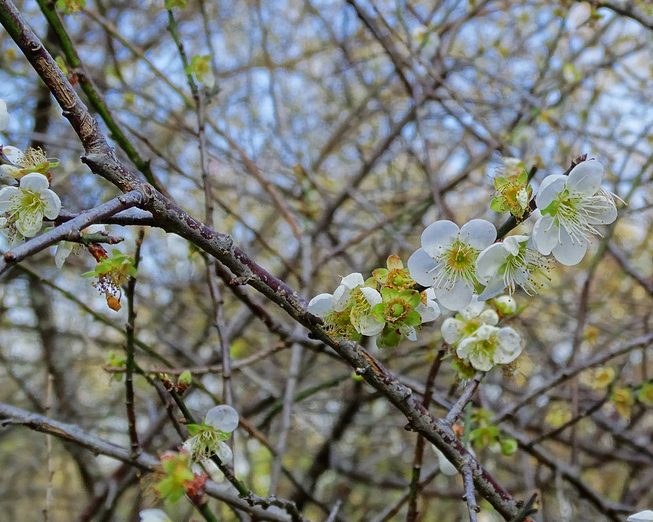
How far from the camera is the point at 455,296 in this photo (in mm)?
919

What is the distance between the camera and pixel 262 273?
85 centimetres

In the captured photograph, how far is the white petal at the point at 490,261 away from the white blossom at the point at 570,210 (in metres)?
0.05

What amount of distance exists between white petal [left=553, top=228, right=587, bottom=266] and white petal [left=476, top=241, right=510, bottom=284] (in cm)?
11

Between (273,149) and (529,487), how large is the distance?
87.5 inches

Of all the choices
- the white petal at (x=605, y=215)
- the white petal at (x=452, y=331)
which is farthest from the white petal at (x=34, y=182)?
the white petal at (x=605, y=215)

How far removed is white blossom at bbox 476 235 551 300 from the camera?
2.83 ft

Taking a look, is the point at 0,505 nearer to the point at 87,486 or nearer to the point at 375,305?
the point at 87,486

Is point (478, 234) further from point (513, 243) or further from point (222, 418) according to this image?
point (222, 418)

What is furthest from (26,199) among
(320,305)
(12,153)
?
(320,305)

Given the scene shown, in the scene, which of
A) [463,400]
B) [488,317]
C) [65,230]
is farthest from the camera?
[488,317]

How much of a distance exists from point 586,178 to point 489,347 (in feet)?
1.26

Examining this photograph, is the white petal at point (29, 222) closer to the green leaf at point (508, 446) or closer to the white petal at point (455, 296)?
the white petal at point (455, 296)

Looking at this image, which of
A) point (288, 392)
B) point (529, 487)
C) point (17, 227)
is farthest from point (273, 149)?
point (17, 227)

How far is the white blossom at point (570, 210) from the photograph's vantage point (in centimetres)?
85
